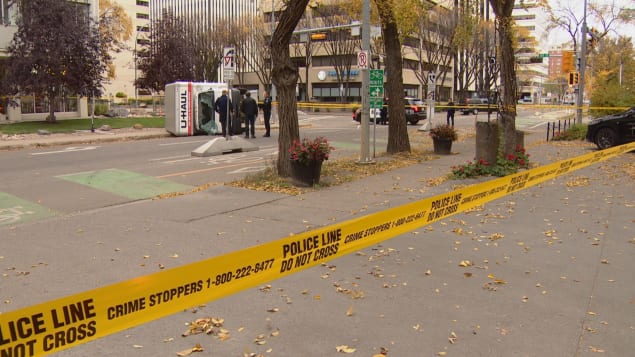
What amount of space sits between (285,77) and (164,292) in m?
8.56

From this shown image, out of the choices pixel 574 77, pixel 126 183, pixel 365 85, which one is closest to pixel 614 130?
pixel 365 85

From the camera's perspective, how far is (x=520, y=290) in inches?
203

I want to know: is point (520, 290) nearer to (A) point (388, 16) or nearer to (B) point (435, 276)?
(B) point (435, 276)

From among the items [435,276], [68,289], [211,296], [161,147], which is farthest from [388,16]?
[211,296]

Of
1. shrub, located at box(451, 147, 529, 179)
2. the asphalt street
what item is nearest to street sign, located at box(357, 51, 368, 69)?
shrub, located at box(451, 147, 529, 179)

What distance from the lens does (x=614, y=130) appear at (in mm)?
17109

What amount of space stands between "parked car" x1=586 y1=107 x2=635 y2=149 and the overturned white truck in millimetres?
13253

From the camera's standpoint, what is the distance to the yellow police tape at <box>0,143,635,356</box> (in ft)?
8.00

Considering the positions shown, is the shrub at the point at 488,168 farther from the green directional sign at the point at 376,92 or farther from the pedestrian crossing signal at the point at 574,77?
the pedestrian crossing signal at the point at 574,77

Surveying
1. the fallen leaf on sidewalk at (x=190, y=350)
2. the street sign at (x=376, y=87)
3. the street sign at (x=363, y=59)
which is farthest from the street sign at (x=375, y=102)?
the fallen leaf on sidewalk at (x=190, y=350)

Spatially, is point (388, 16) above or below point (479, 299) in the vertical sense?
above

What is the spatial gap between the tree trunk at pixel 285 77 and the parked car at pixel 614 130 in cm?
1100

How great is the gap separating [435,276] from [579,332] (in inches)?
60.0

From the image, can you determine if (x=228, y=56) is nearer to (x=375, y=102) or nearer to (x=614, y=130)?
(x=375, y=102)
